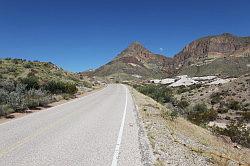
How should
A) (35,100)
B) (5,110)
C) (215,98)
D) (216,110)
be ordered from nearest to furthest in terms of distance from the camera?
(5,110)
(35,100)
(216,110)
(215,98)

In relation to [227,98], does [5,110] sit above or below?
below

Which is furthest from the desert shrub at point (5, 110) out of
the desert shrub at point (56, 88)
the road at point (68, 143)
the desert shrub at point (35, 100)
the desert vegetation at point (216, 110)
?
the desert shrub at point (56, 88)

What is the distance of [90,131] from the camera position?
14188 millimetres

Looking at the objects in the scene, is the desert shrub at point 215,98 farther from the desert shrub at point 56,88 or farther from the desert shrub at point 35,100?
the desert shrub at point 35,100

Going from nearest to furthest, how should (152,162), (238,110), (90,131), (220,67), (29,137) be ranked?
(152,162), (29,137), (90,131), (238,110), (220,67)

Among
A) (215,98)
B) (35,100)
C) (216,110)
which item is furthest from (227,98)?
(35,100)

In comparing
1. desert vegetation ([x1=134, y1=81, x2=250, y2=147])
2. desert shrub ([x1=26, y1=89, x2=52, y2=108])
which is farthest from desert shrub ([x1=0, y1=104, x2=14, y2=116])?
desert vegetation ([x1=134, y1=81, x2=250, y2=147])

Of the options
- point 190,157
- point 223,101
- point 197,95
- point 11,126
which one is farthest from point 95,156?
point 197,95

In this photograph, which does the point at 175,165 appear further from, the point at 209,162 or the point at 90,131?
the point at 90,131

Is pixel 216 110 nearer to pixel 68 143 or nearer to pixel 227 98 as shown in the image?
pixel 227 98

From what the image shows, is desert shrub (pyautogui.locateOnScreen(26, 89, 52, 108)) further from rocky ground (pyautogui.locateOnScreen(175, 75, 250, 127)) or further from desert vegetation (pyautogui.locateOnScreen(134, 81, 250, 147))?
rocky ground (pyautogui.locateOnScreen(175, 75, 250, 127))

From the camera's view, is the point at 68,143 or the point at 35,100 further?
the point at 35,100

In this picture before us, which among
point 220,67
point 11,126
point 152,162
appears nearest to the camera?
point 152,162

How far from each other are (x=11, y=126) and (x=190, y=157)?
26.6 feet
